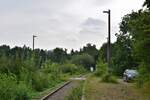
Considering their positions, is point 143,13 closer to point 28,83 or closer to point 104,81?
point 28,83

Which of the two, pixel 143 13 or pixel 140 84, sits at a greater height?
pixel 143 13

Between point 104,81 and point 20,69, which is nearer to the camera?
point 20,69

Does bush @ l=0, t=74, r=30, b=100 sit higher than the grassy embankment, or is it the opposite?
bush @ l=0, t=74, r=30, b=100

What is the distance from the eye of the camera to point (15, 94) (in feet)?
72.8

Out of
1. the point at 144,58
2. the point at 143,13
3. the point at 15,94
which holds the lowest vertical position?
the point at 15,94

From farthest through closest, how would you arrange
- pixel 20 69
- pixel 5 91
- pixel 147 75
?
pixel 20 69 < pixel 147 75 < pixel 5 91

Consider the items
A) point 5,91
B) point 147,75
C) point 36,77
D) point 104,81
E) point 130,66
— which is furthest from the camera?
point 130,66

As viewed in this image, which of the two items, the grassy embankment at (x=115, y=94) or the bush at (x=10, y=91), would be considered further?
the grassy embankment at (x=115, y=94)

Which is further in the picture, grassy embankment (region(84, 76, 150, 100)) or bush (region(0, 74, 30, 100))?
grassy embankment (region(84, 76, 150, 100))

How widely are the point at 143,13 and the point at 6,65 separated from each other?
10.5 m

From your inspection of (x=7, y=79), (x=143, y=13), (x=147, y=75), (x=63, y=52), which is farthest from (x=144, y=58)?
(x=63, y=52)

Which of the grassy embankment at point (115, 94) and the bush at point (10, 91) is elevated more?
the bush at point (10, 91)

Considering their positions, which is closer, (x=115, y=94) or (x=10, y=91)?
(x=10, y=91)

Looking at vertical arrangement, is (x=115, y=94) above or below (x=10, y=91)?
below
